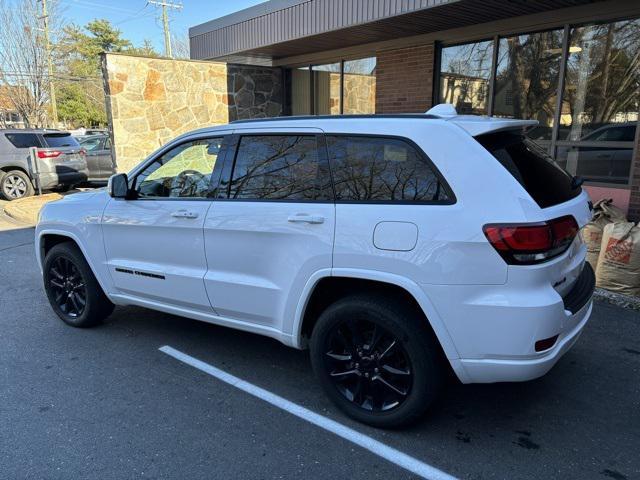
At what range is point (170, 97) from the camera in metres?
10.6

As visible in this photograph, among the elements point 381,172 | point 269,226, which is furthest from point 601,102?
point 269,226

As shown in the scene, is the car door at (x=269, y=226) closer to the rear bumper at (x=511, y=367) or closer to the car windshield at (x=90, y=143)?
the rear bumper at (x=511, y=367)

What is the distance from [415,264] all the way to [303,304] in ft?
2.65

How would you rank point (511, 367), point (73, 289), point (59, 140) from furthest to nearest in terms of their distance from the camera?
point (59, 140)
point (73, 289)
point (511, 367)

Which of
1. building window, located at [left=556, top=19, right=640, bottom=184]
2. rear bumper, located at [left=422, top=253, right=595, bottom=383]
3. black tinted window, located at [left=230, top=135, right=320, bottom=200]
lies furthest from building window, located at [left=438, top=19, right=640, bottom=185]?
black tinted window, located at [left=230, top=135, right=320, bottom=200]

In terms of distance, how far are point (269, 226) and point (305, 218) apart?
282 mm

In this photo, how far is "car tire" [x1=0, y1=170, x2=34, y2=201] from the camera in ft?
40.7

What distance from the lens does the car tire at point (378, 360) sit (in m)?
2.77

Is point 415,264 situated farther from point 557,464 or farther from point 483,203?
point 557,464

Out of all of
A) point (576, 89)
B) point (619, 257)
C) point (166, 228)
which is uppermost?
point (576, 89)

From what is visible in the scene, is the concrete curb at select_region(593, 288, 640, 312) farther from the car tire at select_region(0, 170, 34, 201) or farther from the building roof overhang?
the car tire at select_region(0, 170, 34, 201)

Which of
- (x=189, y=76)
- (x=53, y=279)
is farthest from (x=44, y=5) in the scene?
(x=53, y=279)

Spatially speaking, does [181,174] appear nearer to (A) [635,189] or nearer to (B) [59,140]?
(A) [635,189]

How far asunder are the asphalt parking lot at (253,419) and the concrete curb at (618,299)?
1.83 ft
